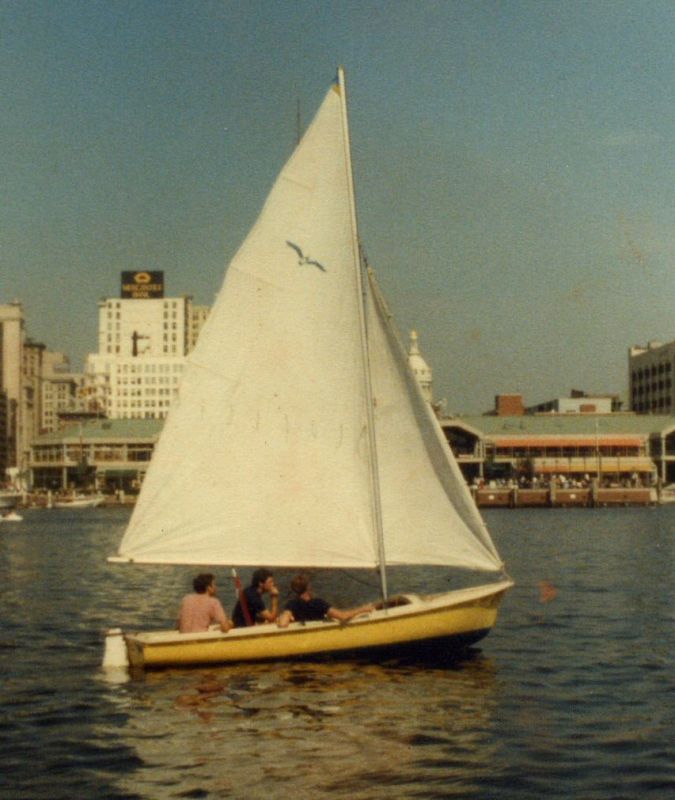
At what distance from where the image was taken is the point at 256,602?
2423cm

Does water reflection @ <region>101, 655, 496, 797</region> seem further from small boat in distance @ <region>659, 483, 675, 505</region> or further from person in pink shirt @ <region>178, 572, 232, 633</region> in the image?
small boat in distance @ <region>659, 483, 675, 505</region>

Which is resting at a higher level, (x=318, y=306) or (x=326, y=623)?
(x=318, y=306)

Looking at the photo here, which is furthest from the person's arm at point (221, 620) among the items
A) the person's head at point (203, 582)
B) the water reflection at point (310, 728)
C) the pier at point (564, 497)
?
the pier at point (564, 497)

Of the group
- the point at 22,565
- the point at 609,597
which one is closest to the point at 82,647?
the point at 609,597

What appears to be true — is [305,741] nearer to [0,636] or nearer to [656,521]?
[0,636]

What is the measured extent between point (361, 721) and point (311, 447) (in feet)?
20.4

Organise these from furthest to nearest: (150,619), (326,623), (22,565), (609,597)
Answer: (22,565) < (609,597) < (150,619) < (326,623)

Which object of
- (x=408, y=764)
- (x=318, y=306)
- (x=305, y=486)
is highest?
(x=318, y=306)

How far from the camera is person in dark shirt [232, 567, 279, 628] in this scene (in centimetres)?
2378

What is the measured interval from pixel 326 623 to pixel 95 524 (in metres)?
99.1

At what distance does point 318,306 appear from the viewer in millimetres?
24391

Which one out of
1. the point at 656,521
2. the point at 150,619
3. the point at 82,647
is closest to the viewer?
the point at 82,647

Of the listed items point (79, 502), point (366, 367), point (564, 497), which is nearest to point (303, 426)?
point (366, 367)

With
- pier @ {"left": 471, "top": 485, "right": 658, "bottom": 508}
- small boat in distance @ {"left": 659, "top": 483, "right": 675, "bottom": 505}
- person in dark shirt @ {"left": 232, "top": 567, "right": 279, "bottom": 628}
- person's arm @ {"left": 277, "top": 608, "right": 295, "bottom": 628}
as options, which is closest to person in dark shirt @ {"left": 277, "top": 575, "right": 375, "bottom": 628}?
person's arm @ {"left": 277, "top": 608, "right": 295, "bottom": 628}
